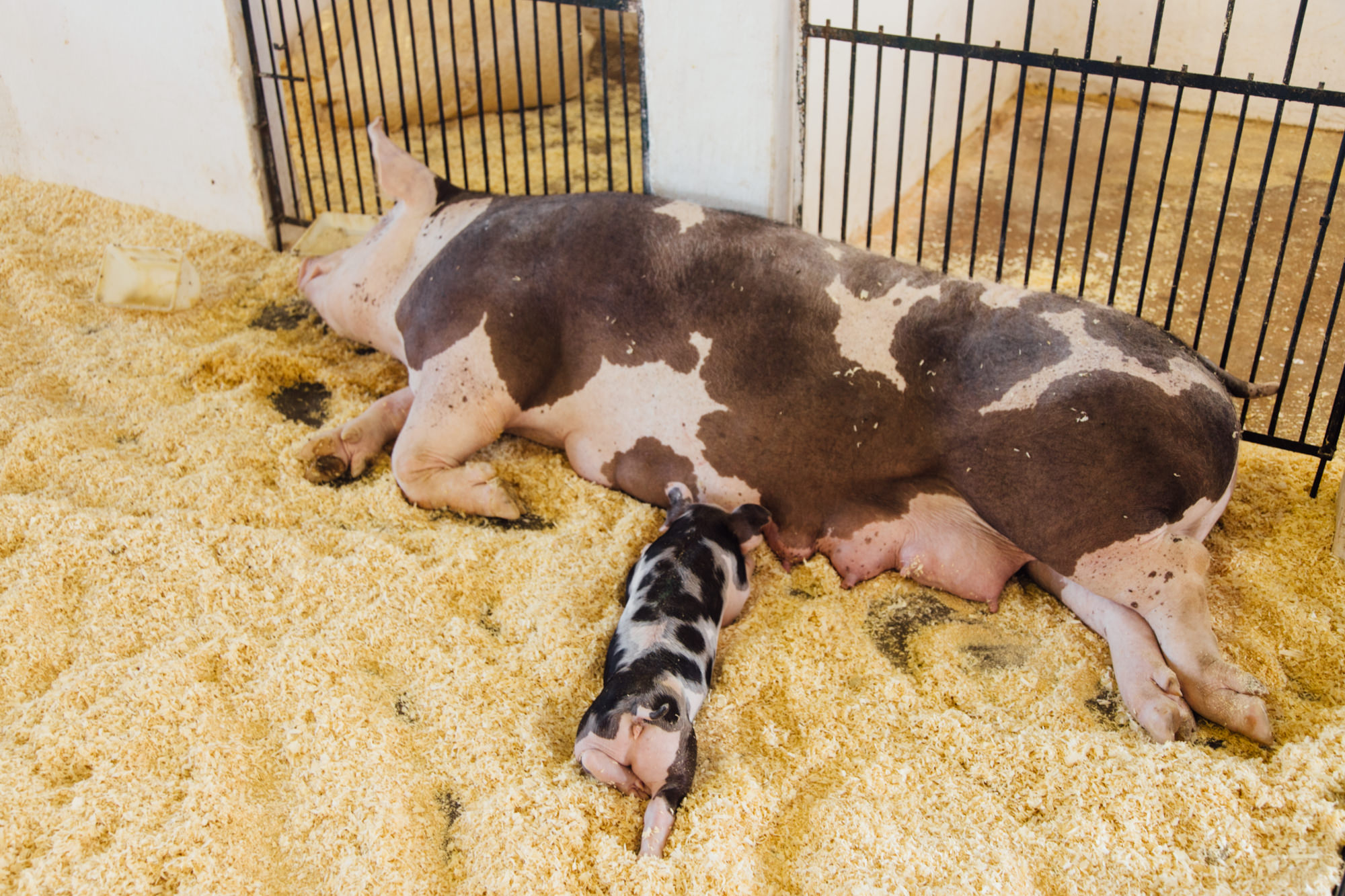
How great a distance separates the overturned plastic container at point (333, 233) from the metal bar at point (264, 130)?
41 cm

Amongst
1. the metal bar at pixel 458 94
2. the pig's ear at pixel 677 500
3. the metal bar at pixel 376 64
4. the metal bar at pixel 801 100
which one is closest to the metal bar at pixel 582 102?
the metal bar at pixel 801 100

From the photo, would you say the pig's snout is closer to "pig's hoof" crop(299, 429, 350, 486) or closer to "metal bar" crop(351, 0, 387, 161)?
"metal bar" crop(351, 0, 387, 161)

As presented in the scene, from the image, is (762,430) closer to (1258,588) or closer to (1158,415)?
(1158,415)

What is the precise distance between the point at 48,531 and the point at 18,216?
9.63 ft

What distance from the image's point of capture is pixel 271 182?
5266 millimetres

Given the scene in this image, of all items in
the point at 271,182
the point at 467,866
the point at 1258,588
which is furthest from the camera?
the point at 271,182

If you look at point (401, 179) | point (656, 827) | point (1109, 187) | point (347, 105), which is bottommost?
point (656, 827)

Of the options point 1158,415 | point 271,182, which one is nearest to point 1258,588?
point 1158,415

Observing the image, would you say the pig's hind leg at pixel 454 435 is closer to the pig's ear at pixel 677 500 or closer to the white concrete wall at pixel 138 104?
the pig's ear at pixel 677 500

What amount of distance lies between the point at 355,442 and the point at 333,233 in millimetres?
1703

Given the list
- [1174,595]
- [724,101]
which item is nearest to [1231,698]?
[1174,595]

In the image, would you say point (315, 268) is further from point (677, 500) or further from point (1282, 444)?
point (1282, 444)

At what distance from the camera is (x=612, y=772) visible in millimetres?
2416

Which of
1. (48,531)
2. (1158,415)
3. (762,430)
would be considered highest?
(1158,415)
